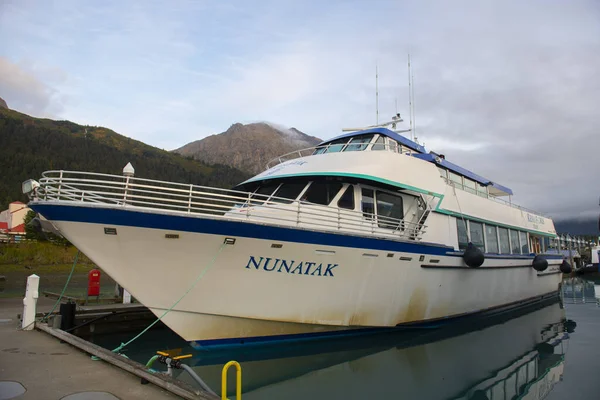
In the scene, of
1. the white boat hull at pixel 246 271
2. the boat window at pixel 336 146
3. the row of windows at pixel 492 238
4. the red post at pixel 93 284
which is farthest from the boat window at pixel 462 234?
the red post at pixel 93 284

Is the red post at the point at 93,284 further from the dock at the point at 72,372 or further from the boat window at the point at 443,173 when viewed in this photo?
the boat window at the point at 443,173

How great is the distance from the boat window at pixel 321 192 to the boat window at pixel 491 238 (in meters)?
6.97

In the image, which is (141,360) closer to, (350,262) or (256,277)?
(256,277)

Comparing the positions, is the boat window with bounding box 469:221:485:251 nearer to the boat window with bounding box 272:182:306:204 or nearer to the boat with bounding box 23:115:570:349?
the boat with bounding box 23:115:570:349

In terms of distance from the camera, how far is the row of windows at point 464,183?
42.9 feet

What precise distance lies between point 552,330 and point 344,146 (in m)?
9.33

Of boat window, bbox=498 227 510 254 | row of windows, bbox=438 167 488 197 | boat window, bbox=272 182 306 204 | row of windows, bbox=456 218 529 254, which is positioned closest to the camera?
boat window, bbox=272 182 306 204

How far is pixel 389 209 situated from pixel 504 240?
23.5 feet

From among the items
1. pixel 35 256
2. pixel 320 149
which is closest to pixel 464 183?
pixel 320 149

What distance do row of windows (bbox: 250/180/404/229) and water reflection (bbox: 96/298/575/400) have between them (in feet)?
10.1

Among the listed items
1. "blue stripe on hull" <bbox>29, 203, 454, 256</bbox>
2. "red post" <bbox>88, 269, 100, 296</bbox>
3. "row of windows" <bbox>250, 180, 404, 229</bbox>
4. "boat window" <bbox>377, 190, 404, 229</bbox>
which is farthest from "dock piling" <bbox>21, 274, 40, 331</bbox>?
"boat window" <bbox>377, 190, 404, 229</bbox>

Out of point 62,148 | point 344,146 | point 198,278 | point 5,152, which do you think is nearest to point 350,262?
point 198,278

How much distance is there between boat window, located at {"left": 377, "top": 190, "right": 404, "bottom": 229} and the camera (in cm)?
1020

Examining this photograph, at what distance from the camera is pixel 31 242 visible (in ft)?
105
